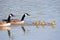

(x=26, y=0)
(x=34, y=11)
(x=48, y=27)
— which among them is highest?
(x=48, y=27)

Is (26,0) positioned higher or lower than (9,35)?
lower

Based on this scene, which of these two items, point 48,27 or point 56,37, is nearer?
point 56,37

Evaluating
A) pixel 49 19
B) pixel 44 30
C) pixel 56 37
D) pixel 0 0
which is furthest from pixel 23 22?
pixel 0 0

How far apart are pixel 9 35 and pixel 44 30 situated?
1.95m

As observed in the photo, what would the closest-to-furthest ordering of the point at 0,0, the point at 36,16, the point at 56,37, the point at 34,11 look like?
the point at 56,37 < the point at 36,16 < the point at 34,11 < the point at 0,0

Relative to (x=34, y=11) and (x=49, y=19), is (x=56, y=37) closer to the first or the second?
(x=49, y=19)

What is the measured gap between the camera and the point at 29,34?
19484mm

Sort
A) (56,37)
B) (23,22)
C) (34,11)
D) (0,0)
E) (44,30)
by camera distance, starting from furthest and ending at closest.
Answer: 1. (0,0)
2. (34,11)
3. (23,22)
4. (44,30)
5. (56,37)

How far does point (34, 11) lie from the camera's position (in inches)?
1153

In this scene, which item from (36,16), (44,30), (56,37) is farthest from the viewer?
(36,16)

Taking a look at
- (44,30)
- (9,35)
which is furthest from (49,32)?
(9,35)

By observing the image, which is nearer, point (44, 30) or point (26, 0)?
point (44, 30)

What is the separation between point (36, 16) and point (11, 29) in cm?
519

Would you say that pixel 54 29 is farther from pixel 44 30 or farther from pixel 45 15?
pixel 45 15
